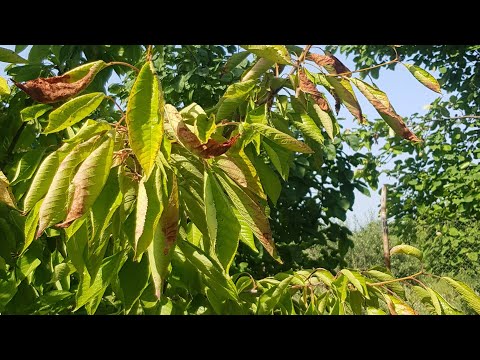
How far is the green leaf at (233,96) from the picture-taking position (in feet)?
2.85

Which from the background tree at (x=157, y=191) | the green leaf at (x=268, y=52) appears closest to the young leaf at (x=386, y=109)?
the background tree at (x=157, y=191)

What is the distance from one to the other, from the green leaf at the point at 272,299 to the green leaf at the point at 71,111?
387 millimetres

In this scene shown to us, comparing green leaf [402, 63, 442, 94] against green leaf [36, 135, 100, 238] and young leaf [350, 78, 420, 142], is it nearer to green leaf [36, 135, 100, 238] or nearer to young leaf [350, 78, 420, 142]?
young leaf [350, 78, 420, 142]

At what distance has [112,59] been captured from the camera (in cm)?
135

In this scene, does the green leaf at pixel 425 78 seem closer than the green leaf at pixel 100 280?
No

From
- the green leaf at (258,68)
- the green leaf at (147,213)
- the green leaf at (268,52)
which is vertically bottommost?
the green leaf at (147,213)

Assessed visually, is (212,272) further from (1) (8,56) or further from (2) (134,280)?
(1) (8,56)

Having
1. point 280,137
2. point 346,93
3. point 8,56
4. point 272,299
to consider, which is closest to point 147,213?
point 280,137

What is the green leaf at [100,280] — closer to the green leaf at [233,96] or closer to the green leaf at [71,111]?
the green leaf at [71,111]

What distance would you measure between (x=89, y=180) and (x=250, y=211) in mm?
188

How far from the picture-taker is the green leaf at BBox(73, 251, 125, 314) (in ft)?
2.28

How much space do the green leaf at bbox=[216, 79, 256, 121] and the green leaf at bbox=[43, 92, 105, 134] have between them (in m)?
0.26
